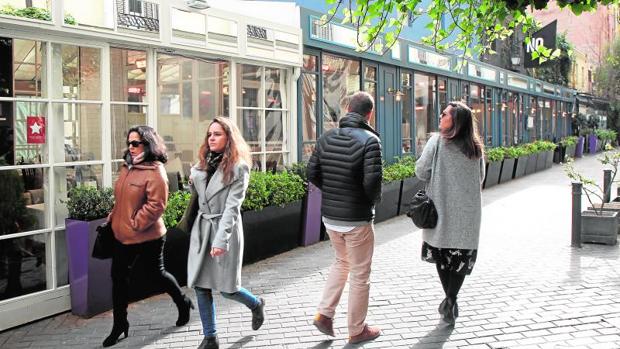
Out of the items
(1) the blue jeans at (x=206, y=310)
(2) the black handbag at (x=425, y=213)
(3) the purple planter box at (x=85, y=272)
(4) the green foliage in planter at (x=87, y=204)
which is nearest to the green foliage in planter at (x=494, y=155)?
(2) the black handbag at (x=425, y=213)

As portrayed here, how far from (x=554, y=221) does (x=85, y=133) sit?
8.13 metres

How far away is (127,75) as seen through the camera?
254 inches

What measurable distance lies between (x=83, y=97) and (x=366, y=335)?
365 cm

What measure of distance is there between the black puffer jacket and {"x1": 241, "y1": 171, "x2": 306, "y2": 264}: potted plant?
9.62 ft

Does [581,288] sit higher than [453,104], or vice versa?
[453,104]

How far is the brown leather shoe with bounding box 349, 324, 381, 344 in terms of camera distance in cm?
457

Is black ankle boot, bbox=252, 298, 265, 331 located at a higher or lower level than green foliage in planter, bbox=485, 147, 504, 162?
lower

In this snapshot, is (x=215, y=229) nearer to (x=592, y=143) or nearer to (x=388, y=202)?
(x=388, y=202)

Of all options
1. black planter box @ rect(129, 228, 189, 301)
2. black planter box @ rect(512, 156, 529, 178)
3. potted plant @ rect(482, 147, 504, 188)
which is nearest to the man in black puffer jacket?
black planter box @ rect(129, 228, 189, 301)

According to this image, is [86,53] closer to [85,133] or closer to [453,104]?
[85,133]

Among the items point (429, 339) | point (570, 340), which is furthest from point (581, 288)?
point (429, 339)

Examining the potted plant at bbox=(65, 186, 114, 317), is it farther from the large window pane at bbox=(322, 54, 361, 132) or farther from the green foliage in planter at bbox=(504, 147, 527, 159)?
the green foliage in planter at bbox=(504, 147, 527, 159)

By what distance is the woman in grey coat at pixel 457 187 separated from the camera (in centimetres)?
476

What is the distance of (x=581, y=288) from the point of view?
6098 millimetres
